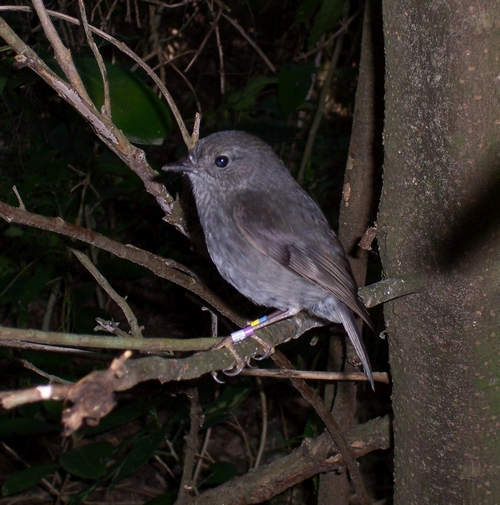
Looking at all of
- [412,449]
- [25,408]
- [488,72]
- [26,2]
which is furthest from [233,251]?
[26,2]

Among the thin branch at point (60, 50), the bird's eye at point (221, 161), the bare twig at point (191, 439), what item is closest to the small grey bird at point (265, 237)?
the bird's eye at point (221, 161)

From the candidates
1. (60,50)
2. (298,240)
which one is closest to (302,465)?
(298,240)

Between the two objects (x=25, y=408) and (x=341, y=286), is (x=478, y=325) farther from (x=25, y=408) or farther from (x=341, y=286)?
(x=25, y=408)

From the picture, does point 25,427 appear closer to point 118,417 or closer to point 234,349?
point 118,417

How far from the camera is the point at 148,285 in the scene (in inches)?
233

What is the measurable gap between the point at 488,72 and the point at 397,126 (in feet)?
0.93

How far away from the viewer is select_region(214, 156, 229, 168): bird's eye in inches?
113

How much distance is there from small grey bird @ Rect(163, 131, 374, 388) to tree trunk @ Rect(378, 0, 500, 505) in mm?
529

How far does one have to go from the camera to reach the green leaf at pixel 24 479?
118 inches

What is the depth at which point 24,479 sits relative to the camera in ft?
10.0

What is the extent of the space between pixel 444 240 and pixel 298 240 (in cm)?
109

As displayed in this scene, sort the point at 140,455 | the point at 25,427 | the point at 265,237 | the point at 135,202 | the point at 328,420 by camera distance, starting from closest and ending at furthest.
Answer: the point at 328,420 → the point at 265,237 → the point at 140,455 → the point at 25,427 → the point at 135,202

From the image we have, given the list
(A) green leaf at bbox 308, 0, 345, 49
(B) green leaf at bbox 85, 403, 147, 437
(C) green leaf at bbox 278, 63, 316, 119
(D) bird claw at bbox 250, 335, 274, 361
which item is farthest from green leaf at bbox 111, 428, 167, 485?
(A) green leaf at bbox 308, 0, 345, 49

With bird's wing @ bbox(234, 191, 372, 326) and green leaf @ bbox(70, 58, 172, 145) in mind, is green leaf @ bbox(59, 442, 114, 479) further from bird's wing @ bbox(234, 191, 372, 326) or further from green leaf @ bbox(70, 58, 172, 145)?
green leaf @ bbox(70, 58, 172, 145)
